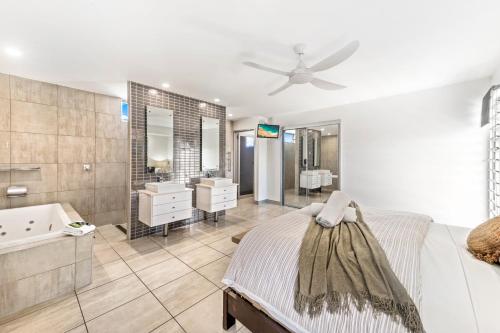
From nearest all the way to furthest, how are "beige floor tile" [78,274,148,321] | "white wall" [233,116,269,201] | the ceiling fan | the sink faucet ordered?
"beige floor tile" [78,274,148,321] < the ceiling fan < the sink faucet < "white wall" [233,116,269,201]

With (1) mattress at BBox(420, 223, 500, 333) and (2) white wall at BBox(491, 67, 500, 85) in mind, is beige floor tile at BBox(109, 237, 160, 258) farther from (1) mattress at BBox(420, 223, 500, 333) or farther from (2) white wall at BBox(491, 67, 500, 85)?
(2) white wall at BBox(491, 67, 500, 85)

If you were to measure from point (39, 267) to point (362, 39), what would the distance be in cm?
375

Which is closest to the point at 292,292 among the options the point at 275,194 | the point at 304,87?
the point at 304,87

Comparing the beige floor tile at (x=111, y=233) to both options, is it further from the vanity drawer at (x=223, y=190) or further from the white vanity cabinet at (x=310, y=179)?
the white vanity cabinet at (x=310, y=179)

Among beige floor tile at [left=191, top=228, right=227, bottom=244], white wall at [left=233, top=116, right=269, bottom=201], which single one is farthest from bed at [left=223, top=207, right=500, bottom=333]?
white wall at [left=233, top=116, right=269, bottom=201]

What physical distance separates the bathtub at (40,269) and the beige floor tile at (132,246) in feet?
2.32

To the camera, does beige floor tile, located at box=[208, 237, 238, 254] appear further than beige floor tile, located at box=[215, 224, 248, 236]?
No

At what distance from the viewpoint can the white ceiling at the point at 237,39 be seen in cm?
163

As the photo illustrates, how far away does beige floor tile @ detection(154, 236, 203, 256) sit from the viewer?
112 inches

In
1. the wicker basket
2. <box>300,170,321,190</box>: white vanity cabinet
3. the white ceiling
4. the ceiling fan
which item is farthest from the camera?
<box>300,170,321,190</box>: white vanity cabinet

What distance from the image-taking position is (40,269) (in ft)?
5.84

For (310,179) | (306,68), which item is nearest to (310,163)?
(310,179)

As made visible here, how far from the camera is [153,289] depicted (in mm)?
1998

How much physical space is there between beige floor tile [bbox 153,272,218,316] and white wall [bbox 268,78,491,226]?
358 cm
